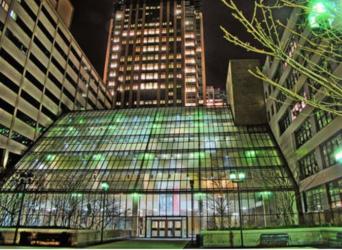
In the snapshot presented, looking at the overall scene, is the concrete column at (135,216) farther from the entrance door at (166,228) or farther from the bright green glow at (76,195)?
the bright green glow at (76,195)

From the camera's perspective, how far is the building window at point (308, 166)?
31812 millimetres

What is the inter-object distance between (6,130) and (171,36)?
135352mm

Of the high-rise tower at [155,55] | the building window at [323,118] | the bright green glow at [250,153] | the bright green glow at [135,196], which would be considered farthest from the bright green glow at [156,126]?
the high-rise tower at [155,55]

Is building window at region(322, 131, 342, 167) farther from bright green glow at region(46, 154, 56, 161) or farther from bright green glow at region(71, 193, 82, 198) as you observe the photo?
bright green glow at region(46, 154, 56, 161)

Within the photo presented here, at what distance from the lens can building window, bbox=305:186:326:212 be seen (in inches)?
1162

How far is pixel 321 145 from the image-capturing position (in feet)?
97.0

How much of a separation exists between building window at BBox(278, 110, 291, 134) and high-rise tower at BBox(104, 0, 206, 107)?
10809 centimetres

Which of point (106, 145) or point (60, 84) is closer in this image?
point (106, 145)

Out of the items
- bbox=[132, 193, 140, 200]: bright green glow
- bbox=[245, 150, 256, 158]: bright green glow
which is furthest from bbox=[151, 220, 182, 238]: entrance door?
bbox=[245, 150, 256, 158]: bright green glow

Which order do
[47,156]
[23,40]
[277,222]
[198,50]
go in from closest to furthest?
[277,222] → [47,156] → [23,40] → [198,50]

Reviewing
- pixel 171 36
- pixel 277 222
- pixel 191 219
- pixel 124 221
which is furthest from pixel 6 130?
pixel 171 36

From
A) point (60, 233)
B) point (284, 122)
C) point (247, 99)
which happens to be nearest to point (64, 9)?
point (247, 99)

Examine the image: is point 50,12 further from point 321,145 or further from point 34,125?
point 321,145

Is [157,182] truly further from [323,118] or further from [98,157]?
[323,118]
